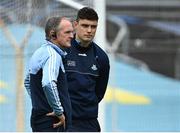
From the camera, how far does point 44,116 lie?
509 cm

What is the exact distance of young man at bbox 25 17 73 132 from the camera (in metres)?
5.01

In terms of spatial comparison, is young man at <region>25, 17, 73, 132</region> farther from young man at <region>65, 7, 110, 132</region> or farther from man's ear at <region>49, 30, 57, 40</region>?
young man at <region>65, 7, 110, 132</region>

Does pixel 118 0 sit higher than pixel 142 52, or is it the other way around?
pixel 118 0

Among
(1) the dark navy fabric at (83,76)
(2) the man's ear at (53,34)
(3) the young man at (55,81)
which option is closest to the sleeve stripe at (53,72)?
(3) the young man at (55,81)

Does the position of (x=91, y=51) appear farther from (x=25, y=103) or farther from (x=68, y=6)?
(x=25, y=103)

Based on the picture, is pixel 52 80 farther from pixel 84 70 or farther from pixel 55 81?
pixel 84 70

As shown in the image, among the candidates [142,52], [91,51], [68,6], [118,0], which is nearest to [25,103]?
[68,6]

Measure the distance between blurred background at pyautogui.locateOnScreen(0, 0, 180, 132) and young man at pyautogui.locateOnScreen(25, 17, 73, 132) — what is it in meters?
1.98

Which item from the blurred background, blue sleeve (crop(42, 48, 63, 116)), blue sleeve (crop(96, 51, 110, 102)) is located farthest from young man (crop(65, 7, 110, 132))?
the blurred background

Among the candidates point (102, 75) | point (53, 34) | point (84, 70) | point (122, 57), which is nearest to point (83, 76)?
point (84, 70)

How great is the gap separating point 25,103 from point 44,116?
11.7ft

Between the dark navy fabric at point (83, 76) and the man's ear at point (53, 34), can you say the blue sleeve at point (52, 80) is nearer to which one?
the man's ear at point (53, 34)

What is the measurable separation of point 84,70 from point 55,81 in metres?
0.70

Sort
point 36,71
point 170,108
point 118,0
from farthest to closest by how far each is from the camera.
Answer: point 118,0 → point 170,108 → point 36,71
